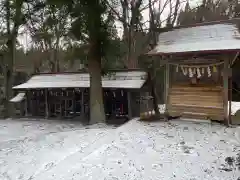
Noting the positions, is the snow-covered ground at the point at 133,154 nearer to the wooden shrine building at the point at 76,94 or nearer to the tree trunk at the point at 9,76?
the wooden shrine building at the point at 76,94

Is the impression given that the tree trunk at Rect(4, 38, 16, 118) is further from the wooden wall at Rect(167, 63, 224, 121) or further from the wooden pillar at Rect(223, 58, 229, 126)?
the wooden pillar at Rect(223, 58, 229, 126)

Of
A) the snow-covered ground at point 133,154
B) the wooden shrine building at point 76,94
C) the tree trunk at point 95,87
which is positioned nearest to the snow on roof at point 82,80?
the wooden shrine building at point 76,94

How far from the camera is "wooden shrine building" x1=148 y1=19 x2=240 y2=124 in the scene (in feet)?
27.7

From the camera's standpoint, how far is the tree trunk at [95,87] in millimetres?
11477

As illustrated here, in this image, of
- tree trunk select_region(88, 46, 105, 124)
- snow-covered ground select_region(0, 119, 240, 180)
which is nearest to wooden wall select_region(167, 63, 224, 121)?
snow-covered ground select_region(0, 119, 240, 180)

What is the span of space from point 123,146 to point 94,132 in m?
2.23

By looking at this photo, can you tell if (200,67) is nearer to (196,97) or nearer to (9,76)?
(196,97)

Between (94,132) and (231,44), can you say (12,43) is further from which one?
(231,44)

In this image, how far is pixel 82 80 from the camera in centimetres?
1420

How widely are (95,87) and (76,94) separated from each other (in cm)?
342

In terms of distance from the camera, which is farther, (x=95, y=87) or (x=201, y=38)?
(x=95, y=87)

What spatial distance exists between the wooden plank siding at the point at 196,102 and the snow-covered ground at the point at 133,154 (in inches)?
17.6

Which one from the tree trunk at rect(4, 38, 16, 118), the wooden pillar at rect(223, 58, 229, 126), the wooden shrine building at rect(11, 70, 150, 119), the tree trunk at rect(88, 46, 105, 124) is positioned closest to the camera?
the wooden pillar at rect(223, 58, 229, 126)

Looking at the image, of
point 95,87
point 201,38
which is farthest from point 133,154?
point 95,87
